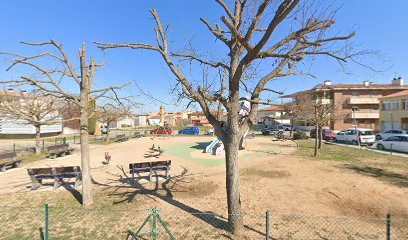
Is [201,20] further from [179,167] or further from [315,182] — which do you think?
[179,167]

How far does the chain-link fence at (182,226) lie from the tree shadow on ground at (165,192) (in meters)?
0.05

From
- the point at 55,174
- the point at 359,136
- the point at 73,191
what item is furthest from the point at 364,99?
the point at 55,174

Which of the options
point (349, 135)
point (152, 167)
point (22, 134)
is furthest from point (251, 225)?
point (22, 134)

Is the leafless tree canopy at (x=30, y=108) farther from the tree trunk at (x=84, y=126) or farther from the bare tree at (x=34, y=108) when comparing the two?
the tree trunk at (x=84, y=126)

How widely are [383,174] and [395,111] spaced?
27573mm

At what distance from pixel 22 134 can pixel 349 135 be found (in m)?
45.1

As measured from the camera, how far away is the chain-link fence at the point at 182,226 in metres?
4.93

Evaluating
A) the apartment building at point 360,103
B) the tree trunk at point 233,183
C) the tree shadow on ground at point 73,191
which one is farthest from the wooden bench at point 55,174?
the apartment building at point 360,103

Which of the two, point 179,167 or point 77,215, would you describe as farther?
point 179,167

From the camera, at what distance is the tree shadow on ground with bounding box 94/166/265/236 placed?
5750 millimetres

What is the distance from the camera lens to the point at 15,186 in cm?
922

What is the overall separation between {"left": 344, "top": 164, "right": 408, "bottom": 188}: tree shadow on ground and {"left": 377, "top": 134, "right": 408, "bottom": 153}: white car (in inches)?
286

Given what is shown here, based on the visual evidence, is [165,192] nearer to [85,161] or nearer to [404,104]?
[85,161]

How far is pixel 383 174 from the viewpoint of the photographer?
389 inches
